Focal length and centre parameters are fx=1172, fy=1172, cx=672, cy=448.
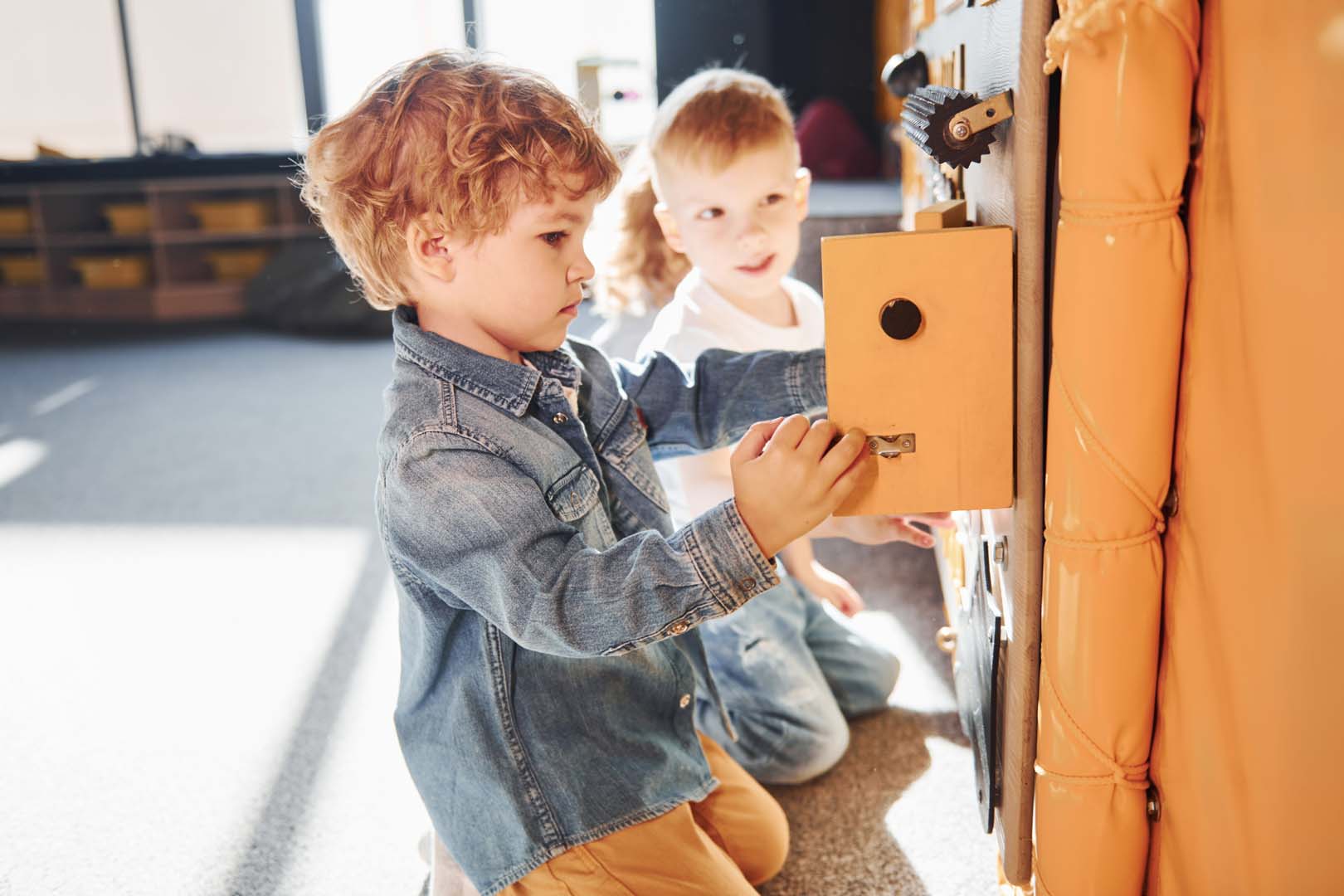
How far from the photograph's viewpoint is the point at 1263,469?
55cm

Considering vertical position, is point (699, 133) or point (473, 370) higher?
point (699, 133)

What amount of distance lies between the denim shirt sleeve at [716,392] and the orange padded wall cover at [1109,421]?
13.5 inches

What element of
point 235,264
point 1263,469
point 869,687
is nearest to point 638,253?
point 869,687

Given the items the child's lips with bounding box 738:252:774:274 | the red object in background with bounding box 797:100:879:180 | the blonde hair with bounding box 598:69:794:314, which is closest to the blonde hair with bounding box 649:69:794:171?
the blonde hair with bounding box 598:69:794:314

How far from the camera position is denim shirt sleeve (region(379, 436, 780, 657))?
2.58ft

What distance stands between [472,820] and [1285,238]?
28.3 inches

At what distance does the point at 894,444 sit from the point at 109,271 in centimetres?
468

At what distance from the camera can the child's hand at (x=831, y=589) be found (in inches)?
48.4

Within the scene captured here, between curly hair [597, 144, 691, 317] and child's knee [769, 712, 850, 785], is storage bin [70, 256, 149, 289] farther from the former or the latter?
child's knee [769, 712, 850, 785]

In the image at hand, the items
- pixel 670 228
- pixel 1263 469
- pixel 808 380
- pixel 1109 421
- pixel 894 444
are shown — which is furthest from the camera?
pixel 670 228

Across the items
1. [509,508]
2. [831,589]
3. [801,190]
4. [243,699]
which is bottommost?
[243,699]

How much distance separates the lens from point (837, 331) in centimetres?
74

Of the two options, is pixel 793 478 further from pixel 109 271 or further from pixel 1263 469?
pixel 109 271

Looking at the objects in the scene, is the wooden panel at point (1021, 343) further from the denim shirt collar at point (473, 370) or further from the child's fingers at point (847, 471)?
the denim shirt collar at point (473, 370)
